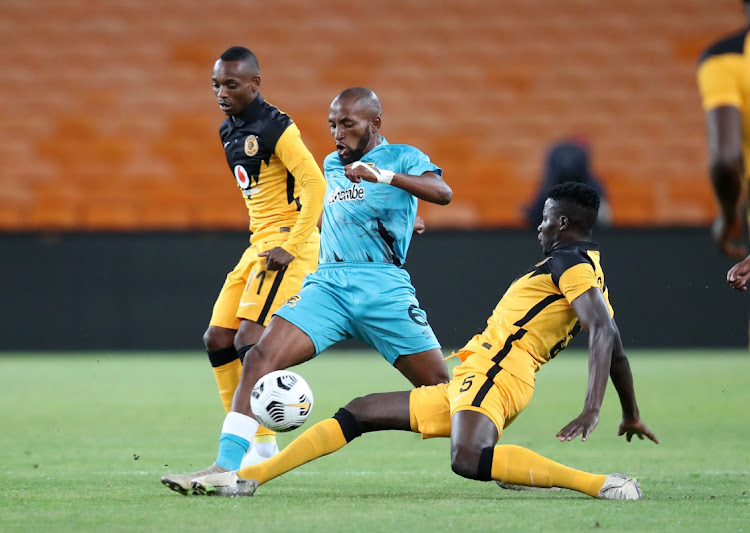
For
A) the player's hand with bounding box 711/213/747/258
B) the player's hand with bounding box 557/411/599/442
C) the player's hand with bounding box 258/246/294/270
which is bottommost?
the player's hand with bounding box 557/411/599/442

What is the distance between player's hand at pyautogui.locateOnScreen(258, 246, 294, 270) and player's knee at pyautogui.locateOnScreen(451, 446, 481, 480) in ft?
5.10

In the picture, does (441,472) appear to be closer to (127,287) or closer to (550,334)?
(550,334)

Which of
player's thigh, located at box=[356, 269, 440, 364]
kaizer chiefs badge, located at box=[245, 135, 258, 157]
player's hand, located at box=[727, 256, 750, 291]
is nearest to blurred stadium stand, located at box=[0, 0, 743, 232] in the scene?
kaizer chiefs badge, located at box=[245, 135, 258, 157]

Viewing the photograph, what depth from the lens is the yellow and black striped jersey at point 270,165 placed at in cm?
625

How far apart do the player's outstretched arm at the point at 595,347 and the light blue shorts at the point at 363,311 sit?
86cm

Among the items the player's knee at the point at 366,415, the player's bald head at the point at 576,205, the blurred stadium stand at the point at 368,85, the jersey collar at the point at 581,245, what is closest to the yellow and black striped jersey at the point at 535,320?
Result: the jersey collar at the point at 581,245

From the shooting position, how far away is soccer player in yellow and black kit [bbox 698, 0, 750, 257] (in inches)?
150

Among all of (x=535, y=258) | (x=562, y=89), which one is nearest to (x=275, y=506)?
(x=535, y=258)

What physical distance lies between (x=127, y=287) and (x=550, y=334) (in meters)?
10.2

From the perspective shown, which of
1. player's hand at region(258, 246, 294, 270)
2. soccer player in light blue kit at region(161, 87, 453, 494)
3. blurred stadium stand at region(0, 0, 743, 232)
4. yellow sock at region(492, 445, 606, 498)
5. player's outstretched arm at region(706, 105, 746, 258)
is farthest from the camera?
blurred stadium stand at region(0, 0, 743, 232)

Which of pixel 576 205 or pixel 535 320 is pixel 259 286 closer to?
pixel 535 320

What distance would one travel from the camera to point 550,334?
545cm

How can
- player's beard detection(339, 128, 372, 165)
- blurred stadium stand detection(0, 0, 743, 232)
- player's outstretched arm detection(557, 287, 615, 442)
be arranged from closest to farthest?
1. player's outstretched arm detection(557, 287, 615, 442)
2. player's beard detection(339, 128, 372, 165)
3. blurred stadium stand detection(0, 0, 743, 232)

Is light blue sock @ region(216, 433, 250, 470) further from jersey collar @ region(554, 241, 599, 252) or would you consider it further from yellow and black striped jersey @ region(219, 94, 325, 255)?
jersey collar @ region(554, 241, 599, 252)
